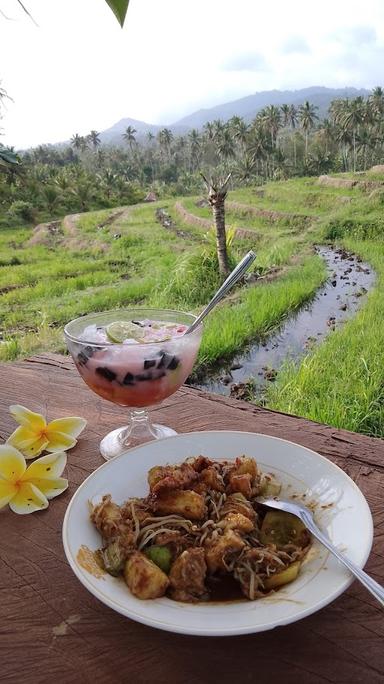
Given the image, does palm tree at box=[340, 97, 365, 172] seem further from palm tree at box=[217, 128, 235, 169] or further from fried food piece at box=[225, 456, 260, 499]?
fried food piece at box=[225, 456, 260, 499]

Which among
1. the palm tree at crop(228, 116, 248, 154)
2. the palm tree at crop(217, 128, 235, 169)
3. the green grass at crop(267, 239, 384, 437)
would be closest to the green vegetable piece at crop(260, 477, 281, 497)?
the green grass at crop(267, 239, 384, 437)

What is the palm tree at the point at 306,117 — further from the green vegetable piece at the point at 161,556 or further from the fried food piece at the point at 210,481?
the green vegetable piece at the point at 161,556

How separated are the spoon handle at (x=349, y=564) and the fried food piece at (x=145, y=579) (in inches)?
5.5

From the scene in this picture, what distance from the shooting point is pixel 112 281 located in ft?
→ 16.5

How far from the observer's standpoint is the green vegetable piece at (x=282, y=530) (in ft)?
1.62

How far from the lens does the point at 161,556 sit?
1.50ft

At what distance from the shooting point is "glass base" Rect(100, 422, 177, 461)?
2.39 feet

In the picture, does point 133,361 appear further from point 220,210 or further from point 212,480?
point 220,210

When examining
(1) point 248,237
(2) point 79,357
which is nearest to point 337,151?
(1) point 248,237

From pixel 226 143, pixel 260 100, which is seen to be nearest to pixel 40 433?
pixel 226 143

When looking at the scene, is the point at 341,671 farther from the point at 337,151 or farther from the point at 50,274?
the point at 337,151

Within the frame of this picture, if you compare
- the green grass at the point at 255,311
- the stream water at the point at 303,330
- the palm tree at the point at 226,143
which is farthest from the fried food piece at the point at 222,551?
the palm tree at the point at 226,143

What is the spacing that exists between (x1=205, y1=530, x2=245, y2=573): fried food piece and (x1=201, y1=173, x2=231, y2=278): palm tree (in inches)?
120

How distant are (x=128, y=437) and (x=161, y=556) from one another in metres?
0.31
